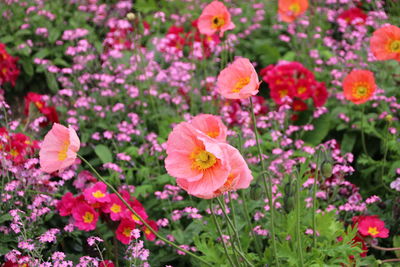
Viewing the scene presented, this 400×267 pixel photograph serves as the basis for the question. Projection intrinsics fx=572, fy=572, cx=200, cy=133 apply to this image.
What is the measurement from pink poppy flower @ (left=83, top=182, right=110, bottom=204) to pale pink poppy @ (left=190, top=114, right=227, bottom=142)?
81cm

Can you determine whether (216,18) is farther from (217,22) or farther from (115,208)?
(115,208)

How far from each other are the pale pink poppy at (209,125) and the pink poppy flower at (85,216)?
0.87 metres

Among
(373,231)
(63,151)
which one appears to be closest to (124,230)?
(63,151)

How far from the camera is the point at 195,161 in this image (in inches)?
63.7

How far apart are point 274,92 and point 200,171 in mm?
1868

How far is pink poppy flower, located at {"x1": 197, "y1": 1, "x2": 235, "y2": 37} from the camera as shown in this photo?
2695mm

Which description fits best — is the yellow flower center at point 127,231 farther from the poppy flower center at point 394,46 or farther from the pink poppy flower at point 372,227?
the poppy flower center at point 394,46

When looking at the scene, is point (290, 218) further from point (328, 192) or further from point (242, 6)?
point (242, 6)

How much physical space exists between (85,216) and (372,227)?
4.07 ft

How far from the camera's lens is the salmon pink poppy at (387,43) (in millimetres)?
2617

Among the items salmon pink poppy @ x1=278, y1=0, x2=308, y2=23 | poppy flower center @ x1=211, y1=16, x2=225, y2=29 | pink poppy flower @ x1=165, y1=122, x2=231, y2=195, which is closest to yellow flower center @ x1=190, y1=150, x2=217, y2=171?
pink poppy flower @ x1=165, y1=122, x2=231, y2=195

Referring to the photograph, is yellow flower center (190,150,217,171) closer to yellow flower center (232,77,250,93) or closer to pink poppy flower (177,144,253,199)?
pink poppy flower (177,144,253,199)

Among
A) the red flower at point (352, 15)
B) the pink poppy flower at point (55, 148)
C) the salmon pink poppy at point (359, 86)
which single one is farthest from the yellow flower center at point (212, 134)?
the red flower at point (352, 15)

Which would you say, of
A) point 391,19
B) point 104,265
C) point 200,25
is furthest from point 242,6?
point 104,265
